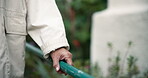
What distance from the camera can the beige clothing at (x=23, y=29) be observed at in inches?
95.4

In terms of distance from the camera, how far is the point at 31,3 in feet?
8.54

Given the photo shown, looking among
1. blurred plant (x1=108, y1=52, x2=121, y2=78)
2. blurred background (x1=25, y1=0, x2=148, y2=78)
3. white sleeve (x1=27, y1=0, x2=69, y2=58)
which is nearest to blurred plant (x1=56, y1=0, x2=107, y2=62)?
blurred background (x1=25, y1=0, x2=148, y2=78)

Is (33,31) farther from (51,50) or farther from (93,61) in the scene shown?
(93,61)

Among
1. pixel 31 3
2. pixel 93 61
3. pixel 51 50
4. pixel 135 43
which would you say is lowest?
pixel 93 61

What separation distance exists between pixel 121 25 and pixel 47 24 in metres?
1.82

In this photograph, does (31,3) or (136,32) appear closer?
(31,3)

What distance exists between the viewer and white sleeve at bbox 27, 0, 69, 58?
8.01 ft

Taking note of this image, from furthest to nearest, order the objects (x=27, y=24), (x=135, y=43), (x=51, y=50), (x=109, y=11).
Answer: (x=109, y=11), (x=135, y=43), (x=27, y=24), (x=51, y=50)

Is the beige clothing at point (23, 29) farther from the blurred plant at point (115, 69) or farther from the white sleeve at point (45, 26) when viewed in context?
the blurred plant at point (115, 69)

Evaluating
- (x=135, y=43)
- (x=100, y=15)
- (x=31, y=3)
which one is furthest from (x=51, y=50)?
(x=100, y=15)

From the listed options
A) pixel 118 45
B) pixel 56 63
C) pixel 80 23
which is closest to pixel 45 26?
pixel 56 63

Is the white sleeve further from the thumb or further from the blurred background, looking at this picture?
the blurred background

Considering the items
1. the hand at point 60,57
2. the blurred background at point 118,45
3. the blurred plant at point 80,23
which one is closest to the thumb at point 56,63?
the hand at point 60,57

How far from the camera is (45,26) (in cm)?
250
